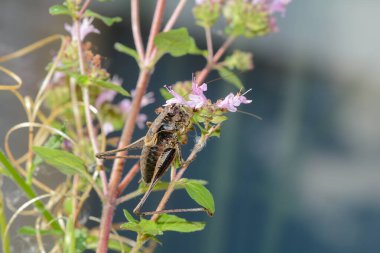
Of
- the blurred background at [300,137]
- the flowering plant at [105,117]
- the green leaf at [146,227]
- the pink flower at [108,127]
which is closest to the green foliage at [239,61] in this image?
the flowering plant at [105,117]

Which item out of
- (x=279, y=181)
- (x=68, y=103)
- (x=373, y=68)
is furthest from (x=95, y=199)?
(x=68, y=103)

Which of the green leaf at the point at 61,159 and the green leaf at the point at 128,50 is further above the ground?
the green leaf at the point at 128,50

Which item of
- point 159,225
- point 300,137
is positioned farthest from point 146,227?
point 300,137

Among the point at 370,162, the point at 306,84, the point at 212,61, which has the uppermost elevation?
the point at 306,84

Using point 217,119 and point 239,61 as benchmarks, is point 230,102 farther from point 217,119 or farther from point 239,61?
point 239,61

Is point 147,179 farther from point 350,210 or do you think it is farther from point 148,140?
point 350,210

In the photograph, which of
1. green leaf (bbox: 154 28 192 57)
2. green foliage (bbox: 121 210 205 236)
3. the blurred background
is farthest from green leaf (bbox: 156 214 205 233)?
the blurred background

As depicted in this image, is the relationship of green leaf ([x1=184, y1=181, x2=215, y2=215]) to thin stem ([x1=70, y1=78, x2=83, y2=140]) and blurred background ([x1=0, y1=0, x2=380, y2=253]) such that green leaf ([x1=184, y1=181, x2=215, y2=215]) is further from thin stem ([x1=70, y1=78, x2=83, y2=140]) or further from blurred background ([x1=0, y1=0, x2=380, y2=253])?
blurred background ([x1=0, y1=0, x2=380, y2=253])

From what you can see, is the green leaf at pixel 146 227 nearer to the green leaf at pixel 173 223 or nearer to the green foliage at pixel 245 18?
the green leaf at pixel 173 223
